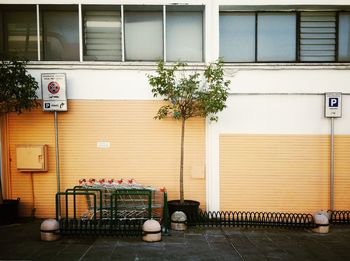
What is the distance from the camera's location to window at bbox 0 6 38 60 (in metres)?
9.88

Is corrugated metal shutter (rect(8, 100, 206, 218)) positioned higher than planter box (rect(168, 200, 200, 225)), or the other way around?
corrugated metal shutter (rect(8, 100, 206, 218))

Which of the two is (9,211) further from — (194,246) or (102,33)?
(102,33)

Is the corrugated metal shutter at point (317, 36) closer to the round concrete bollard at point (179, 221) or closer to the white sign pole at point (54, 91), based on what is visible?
the round concrete bollard at point (179, 221)

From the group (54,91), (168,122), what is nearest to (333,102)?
(168,122)

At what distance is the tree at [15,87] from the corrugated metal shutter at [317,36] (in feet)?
26.2

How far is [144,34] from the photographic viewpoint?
995cm

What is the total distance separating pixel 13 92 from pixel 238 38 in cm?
660

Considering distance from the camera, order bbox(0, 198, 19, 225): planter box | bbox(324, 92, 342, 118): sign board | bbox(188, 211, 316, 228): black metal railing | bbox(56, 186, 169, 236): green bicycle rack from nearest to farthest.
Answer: bbox(56, 186, 169, 236): green bicycle rack
bbox(188, 211, 316, 228): black metal railing
bbox(0, 198, 19, 225): planter box
bbox(324, 92, 342, 118): sign board

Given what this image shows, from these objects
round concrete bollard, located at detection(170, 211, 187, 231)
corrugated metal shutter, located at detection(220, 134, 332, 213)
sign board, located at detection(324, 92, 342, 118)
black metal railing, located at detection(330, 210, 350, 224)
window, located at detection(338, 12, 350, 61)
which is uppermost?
window, located at detection(338, 12, 350, 61)

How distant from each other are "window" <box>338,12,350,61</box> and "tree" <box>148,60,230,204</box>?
388 centimetres

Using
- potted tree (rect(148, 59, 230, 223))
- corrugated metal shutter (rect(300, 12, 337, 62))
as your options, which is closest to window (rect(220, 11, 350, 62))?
corrugated metal shutter (rect(300, 12, 337, 62))

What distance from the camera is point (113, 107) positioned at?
31.6 ft

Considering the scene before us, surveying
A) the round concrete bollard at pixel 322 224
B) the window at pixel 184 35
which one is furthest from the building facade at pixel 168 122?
the round concrete bollard at pixel 322 224

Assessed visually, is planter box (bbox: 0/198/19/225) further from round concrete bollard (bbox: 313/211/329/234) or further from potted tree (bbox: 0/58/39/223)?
round concrete bollard (bbox: 313/211/329/234)
